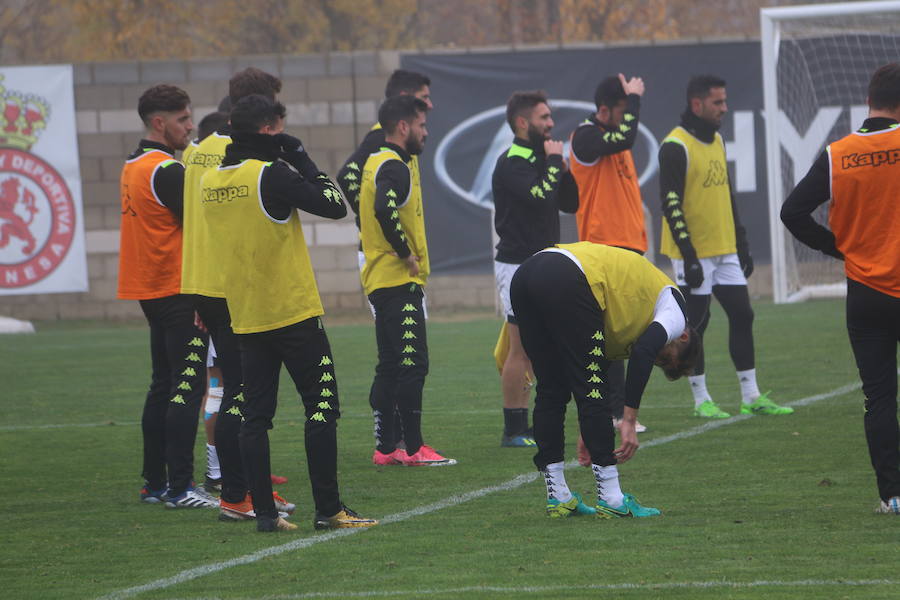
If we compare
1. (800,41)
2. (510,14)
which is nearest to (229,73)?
(800,41)

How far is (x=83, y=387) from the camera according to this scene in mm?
13484

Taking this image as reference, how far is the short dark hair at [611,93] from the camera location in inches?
380

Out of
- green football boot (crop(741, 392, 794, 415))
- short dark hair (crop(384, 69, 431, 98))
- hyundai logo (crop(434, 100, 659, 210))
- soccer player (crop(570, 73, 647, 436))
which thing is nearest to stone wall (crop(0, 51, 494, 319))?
hyundai logo (crop(434, 100, 659, 210))

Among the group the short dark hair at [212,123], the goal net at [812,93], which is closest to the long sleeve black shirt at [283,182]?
the short dark hair at [212,123]

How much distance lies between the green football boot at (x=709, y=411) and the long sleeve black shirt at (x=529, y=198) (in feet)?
5.81

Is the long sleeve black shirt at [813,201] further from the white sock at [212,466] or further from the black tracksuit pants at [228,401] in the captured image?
the white sock at [212,466]

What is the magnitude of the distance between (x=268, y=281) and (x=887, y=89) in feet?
9.22

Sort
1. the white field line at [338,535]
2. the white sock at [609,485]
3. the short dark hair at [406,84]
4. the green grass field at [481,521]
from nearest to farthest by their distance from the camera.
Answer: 1. the green grass field at [481,521]
2. the white field line at [338,535]
3. the white sock at [609,485]
4. the short dark hair at [406,84]

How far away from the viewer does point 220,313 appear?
6.95 m

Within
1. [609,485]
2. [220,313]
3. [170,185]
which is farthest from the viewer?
[170,185]

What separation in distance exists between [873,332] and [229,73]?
16.7 metres

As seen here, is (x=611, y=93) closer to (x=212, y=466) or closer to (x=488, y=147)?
(x=212, y=466)

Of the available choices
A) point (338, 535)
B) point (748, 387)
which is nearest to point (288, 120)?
point (748, 387)

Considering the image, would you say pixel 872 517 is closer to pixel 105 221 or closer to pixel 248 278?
pixel 248 278
